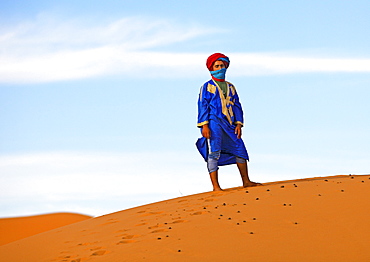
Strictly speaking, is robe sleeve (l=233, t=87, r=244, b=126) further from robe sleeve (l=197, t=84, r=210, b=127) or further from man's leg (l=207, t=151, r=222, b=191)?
man's leg (l=207, t=151, r=222, b=191)

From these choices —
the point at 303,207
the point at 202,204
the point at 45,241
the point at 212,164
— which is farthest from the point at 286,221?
the point at 45,241

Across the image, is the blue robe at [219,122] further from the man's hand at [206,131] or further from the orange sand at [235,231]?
the orange sand at [235,231]

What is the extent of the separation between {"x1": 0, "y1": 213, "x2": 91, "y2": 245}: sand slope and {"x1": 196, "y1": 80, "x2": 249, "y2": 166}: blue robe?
1059 cm

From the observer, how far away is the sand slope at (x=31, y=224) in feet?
69.7

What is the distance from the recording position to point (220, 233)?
9.35 m

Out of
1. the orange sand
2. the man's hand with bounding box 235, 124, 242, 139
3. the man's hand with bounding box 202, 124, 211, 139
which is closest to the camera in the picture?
the orange sand

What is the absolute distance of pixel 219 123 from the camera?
1261 cm

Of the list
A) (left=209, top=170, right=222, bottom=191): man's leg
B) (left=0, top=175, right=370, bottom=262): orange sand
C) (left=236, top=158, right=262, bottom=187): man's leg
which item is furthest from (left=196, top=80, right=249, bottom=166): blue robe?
(left=0, top=175, right=370, bottom=262): orange sand

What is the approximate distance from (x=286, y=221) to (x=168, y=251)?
81.6 inches

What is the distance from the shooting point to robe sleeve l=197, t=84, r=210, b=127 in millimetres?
12617

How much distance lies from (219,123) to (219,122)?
3cm

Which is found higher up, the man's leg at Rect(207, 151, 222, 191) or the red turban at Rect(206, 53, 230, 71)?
the red turban at Rect(206, 53, 230, 71)

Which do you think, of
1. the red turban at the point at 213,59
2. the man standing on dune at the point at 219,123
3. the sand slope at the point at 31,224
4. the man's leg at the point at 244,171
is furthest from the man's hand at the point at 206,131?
the sand slope at the point at 31,224

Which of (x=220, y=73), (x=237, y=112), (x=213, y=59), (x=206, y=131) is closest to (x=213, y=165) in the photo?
(x=206, y=131)
